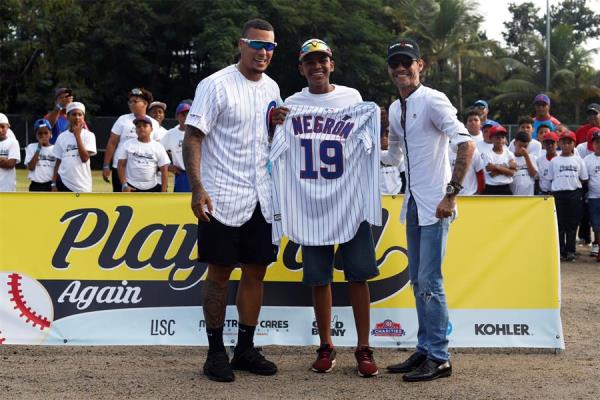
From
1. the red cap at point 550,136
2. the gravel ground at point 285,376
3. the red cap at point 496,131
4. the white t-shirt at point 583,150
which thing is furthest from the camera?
the white t-shirt at point 583,150

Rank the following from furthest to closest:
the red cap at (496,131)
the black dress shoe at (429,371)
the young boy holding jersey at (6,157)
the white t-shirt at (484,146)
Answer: the white t-shirt at (484,146), the red cap at (496,131), the young boy holding jersey at (6,157), the black dress shoe at (429,371)

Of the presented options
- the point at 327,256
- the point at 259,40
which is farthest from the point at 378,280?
the point at 259,40

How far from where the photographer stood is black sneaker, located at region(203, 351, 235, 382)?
213 inches

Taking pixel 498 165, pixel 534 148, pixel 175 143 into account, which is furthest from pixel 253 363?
pixel 534 148

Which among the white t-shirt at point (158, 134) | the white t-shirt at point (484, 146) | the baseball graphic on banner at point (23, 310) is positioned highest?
the white t-shirt at point (158, 134)

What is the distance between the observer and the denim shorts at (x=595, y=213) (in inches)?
483

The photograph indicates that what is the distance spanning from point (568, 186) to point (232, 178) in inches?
311

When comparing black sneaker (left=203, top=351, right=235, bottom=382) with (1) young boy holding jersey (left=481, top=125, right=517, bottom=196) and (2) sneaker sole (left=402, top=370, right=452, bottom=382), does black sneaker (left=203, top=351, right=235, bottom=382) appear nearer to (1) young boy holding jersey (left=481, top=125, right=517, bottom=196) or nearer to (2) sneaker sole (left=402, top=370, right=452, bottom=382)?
(2) sneaker sole (left=402, top=370, right=452, bottom=382)

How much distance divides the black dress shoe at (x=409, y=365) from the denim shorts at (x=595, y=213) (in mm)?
7482

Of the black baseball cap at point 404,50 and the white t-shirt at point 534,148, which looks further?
the white t-shirt at point 534,148

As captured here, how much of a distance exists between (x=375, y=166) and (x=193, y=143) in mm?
1232

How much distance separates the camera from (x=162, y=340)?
6.31m

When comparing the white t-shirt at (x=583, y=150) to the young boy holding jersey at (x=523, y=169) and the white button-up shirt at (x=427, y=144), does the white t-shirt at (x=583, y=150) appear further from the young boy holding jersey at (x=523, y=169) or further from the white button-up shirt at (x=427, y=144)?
the white button-up shirt at (x=427, y=144)

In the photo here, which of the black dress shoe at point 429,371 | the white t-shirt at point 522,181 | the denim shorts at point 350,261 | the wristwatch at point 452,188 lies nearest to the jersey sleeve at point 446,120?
the wristwatch at point 452,188
